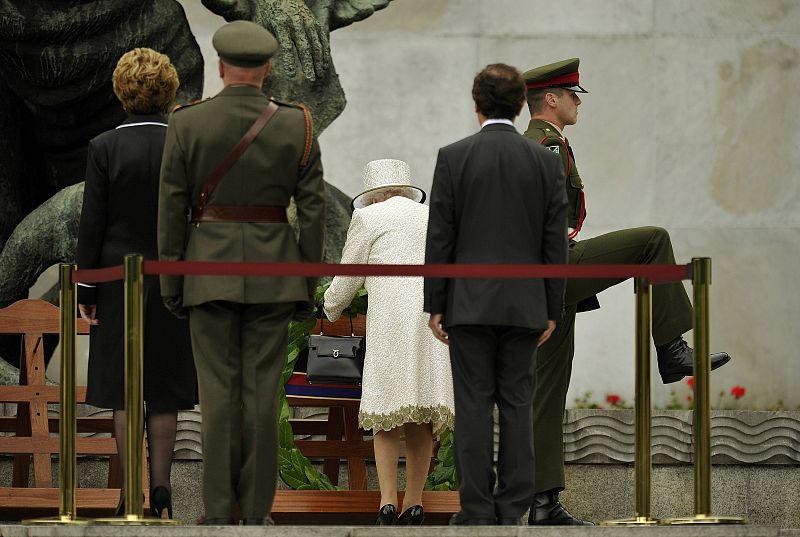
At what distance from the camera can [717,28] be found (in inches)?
536

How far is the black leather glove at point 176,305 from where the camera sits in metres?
5.92

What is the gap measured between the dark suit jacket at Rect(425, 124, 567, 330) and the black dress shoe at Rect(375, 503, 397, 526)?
121 centimetres

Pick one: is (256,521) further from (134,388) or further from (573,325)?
(573,325)

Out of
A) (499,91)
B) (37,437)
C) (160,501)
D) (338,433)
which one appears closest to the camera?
(499,91)

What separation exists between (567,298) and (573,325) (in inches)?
5.0

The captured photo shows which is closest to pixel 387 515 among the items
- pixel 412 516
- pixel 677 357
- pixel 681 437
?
pixel 412 516

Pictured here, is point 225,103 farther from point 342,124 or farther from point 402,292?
point 342,124

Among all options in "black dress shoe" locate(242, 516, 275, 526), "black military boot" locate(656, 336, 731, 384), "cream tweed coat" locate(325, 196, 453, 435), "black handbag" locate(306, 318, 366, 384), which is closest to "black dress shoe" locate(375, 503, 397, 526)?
"cream tweed coat" locate(325, 196, 453, 435)

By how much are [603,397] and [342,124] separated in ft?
8.44

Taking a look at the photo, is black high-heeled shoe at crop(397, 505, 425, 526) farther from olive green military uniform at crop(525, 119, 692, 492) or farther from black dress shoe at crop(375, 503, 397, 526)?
olive green military uniform at crop(525, 119, 692, 492)

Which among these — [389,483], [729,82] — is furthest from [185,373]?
[729,82]

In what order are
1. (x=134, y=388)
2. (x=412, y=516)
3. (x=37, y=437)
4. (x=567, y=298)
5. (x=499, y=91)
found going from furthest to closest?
(x=37, y=437)
(x=412, y=516)
(x=567, y=298)
(x=499, y=91)
(x=134, y=388)

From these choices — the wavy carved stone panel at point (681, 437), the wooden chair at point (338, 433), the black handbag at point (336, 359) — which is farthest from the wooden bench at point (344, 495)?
the wavy carved stone panel at point (681, 437)

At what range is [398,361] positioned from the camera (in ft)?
23.2
